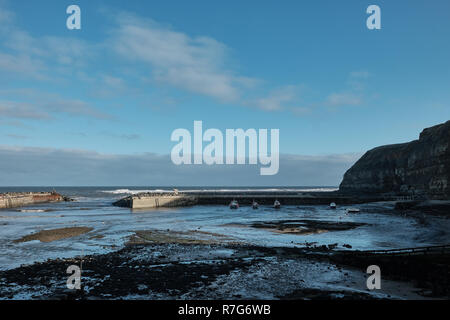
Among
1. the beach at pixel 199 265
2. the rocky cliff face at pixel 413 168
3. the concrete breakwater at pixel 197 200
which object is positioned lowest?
the concrete breakwater at pixel 197 200

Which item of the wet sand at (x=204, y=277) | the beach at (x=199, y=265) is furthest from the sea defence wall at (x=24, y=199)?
the wet sand at (x=204, y=277)

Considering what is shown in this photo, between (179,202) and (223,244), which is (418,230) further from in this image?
(179,202)

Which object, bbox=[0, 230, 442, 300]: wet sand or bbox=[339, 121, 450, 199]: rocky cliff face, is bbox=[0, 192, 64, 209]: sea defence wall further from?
bbox=[339, 121, 450, 199]: rocky cliff face

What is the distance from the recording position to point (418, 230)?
41.1 m

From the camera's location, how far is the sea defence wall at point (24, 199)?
9069 cm

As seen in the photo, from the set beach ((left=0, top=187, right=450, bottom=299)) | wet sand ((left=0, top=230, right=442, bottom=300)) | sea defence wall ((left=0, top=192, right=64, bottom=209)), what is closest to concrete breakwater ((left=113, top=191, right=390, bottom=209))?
sea defence wall ((left=0, top=192, right=64, bottom=209))

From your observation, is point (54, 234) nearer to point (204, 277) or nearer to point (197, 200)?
point (204, 277)

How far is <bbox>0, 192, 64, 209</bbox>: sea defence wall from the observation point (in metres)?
90.7

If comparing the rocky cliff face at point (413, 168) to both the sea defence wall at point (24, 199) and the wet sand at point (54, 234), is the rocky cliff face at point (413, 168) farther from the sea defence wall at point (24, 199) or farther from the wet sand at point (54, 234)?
the sea defence wall at point (24, 199)

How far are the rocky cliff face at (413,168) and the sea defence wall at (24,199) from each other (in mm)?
113565

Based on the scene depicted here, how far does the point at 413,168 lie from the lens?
96938mm
